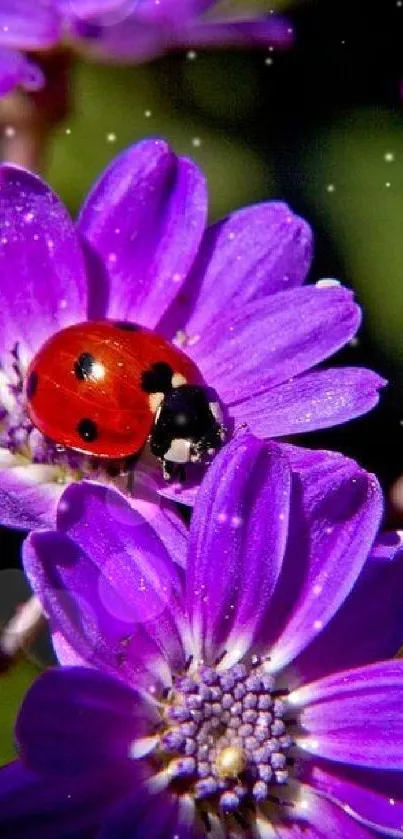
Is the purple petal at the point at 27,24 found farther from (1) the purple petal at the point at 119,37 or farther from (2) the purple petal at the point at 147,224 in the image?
(2) the purple petal at the point at 147,224

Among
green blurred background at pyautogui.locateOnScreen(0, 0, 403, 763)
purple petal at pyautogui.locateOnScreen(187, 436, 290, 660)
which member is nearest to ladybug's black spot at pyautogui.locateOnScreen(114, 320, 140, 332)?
purple petal at pyautogui.locateOnScreen(187, 436, 290, 660)

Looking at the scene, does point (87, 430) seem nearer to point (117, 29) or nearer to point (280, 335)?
point (280, 335)

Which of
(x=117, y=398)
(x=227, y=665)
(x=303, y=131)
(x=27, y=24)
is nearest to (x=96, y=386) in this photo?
(x=117, y=398)

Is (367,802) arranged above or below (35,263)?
below

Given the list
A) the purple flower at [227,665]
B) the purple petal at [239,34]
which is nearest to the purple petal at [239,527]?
the purple flower at [227,665]

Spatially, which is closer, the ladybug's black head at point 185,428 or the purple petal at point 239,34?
the ladybug's black head at point 185,428

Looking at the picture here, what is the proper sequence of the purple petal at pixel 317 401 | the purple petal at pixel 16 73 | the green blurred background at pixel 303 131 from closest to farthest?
the purple petal at pixel 317 401
the purple petal at pixel 16 73
the green blurred background at pixel 303 131
